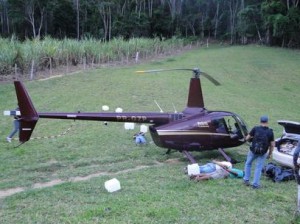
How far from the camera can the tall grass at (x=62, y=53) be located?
23531 millimetres

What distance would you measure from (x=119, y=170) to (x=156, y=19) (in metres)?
50.2

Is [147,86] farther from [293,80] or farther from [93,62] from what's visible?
[293,80]

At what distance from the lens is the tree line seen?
43.9m

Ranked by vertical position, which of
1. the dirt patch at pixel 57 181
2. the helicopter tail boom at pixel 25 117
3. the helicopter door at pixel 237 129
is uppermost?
the helicopter tail boom at pixel 25 117

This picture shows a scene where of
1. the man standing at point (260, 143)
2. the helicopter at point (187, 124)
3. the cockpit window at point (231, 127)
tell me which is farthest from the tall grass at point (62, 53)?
the man standing at point (260, 143)

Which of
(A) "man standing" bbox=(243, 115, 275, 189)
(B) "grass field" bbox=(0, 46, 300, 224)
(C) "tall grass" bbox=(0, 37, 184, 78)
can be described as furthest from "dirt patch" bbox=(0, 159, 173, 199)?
(C) "tall grass" bbox=(0, 37, 184, 78)

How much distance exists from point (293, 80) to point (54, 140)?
2022cm

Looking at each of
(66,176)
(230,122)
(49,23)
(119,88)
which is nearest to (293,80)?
(119,88)

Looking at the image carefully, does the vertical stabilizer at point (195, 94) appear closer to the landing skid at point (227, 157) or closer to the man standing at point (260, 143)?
the landing skid at point (227, 157)

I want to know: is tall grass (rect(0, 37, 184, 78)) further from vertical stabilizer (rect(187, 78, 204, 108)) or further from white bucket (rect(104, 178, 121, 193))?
white bucket (rect(104, 178, 121, 193))

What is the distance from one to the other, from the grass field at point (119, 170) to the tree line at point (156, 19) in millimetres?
24212

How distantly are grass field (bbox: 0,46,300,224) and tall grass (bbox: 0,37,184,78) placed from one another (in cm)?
232

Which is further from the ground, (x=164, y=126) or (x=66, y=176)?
(x=164, y=126)

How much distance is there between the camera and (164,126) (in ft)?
32.4
